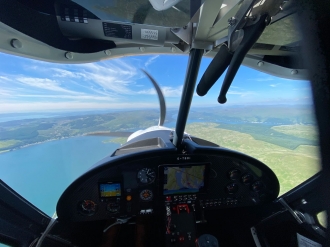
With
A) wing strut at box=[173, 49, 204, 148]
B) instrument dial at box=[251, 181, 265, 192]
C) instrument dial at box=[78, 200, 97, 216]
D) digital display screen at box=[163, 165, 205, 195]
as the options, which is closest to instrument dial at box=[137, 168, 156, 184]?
digital display screen at box=[163, 165, 205, 195]

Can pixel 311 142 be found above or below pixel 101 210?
above

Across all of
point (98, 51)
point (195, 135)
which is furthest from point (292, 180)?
point (98, 51)

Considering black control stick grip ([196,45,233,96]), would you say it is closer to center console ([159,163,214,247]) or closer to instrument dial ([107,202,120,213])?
center console ([159,163,214,247])

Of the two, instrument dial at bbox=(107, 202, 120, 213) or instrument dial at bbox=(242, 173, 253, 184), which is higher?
instrument dial at bbox=(242, 173, 253, 184)

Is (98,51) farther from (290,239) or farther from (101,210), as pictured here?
(290,239)

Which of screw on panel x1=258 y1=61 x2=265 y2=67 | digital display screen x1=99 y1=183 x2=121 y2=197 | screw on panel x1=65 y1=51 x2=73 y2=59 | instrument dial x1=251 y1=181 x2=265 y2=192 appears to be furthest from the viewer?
instrument dial x1=251 y1=181 x2=265 y2=192

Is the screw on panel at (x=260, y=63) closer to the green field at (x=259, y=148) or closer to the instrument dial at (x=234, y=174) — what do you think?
the green field at (x=259, y=148)
